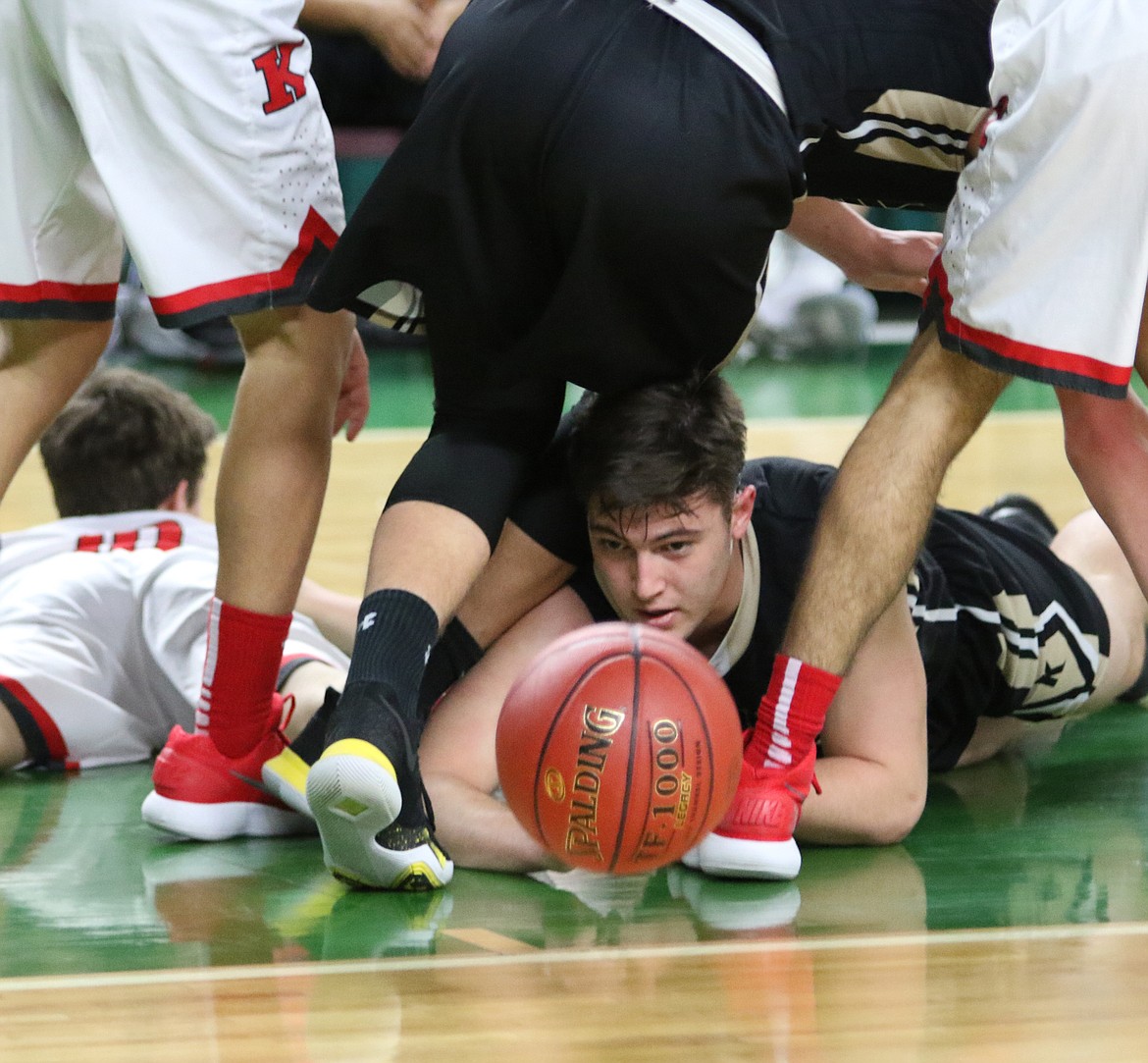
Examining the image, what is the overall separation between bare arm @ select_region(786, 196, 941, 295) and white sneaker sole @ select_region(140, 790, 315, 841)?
1.43 m

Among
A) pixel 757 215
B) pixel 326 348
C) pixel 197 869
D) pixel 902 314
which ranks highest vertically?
pixel 757 215

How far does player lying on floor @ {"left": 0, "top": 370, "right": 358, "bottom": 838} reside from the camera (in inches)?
111

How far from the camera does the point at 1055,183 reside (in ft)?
7.84

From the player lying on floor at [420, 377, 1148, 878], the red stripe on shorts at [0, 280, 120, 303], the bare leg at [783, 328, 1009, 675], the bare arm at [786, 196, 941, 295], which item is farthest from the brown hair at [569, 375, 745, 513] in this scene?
the red stripe on shorts at [0, 280, 120, 303]

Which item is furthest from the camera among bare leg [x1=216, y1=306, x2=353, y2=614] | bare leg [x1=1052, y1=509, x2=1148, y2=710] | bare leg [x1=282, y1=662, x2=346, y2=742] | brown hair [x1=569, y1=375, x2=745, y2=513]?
bare leg [x1=1052, y1=509, x2=1148, y2=710]

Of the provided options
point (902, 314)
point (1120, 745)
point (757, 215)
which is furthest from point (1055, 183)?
point (902, 314)

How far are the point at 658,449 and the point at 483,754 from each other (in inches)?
21.3

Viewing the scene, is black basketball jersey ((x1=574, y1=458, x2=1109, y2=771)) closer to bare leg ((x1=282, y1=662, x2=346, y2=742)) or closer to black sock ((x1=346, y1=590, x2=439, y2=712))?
black sock ((x1=346, y1=590, x2=439, y2=712))

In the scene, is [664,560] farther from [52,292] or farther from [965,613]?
[52,292]

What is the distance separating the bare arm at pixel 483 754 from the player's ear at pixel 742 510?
0.91ft

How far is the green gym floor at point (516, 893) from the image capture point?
219 centimetres

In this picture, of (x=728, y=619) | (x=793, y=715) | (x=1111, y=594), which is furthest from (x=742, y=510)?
(x=1111, y=594)

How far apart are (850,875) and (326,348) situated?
3.74 ft

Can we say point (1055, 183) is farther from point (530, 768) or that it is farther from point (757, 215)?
point (530, 768)
